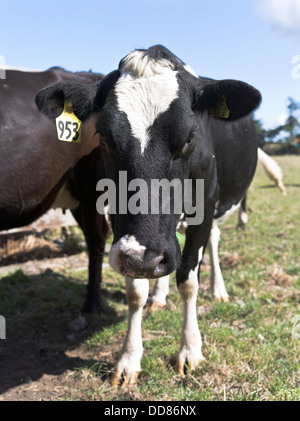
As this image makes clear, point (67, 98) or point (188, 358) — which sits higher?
point (67, 98)

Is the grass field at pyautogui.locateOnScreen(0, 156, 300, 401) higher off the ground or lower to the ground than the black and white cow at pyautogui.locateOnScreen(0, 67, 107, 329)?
lower

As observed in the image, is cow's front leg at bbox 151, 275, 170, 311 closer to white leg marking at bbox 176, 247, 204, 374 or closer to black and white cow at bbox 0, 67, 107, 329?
black and white cow at bbox 0, 67, 107, 329

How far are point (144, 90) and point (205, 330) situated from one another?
210 centimetres

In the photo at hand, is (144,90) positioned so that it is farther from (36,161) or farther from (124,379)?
(124,379)

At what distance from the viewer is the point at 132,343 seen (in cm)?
306

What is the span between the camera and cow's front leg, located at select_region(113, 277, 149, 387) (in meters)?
2.97

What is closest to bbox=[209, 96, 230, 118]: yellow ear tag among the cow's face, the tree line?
the cow's face

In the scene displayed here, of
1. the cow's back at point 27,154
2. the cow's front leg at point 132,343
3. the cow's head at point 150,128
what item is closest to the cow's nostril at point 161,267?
the cow's head at point 150,128

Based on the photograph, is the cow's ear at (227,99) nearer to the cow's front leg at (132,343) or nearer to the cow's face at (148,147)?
the cow's face at (148,147)

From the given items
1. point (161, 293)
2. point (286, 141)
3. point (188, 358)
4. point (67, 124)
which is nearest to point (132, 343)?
point (188, 358)

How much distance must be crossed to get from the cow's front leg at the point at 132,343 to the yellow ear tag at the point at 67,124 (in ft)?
3.60

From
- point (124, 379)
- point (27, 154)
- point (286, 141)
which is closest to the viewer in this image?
point (124, 379)

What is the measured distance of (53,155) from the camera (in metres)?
3.60
